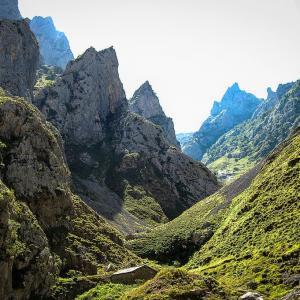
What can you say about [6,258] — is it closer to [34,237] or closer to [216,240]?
[34,237]

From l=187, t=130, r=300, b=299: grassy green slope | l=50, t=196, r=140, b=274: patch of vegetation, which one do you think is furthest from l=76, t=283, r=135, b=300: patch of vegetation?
l=187, t=130, r=300, b=299: grassy green slope

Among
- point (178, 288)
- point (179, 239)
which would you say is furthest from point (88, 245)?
point (178, 288)

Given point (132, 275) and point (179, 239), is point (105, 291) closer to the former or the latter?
point (132, 275)

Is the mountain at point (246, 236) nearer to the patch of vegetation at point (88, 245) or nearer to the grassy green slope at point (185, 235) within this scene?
the grassy green slope at point (185, 235)

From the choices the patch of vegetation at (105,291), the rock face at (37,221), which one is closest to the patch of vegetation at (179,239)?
the rock face at (37,221)

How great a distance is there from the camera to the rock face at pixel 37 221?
82062mm

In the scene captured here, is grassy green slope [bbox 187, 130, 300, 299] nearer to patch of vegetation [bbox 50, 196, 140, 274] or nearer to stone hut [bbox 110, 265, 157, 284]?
stone hut [bbox 110, 265, 157, 284]

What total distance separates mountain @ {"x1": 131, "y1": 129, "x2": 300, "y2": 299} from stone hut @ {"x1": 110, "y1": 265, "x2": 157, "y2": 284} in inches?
453

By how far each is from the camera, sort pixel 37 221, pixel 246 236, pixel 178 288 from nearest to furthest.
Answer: pixel 178 288 → pixel 37 221 → pixel 246 236

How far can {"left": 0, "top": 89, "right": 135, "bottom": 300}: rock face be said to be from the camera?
8206cm

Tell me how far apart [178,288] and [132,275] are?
33.7m

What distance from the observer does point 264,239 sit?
99.5 metres

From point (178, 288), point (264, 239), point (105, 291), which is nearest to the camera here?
point (178, 288)

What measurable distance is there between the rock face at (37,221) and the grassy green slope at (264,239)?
2453 centimetres
